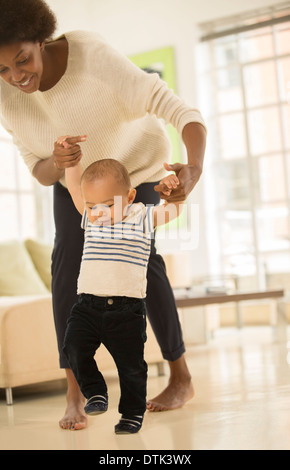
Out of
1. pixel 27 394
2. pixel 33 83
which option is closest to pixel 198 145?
pixel 33 83

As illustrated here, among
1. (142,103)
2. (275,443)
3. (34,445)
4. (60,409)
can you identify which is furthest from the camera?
(60,409)

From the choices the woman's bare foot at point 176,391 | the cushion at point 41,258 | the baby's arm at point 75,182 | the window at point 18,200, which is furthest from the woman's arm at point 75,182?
the window at point 18,200

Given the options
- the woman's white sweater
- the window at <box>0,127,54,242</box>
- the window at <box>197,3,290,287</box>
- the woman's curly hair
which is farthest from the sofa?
the window at <box>197,3,290,287</box>

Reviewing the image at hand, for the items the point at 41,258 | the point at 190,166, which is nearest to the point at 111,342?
the point at 190,166

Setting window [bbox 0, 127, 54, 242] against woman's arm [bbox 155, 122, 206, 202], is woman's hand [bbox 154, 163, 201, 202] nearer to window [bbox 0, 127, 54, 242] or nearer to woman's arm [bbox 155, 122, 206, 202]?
woman's arm [bbox 155, 122, 206, 202]

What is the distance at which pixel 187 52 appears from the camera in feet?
20.1

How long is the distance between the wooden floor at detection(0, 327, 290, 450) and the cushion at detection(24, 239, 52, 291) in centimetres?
134

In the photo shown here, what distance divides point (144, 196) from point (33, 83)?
48 centimetres

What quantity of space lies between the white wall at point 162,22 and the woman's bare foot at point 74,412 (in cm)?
412

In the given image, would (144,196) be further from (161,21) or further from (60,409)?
(161,21)

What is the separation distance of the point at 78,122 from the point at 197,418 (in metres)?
0.93

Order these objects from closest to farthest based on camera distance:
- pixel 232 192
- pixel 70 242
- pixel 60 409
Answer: pixel 70 242 → pixel 60 409 → pixel 232 192

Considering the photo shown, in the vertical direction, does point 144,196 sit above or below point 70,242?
above

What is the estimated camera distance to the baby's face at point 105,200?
5.30ft
